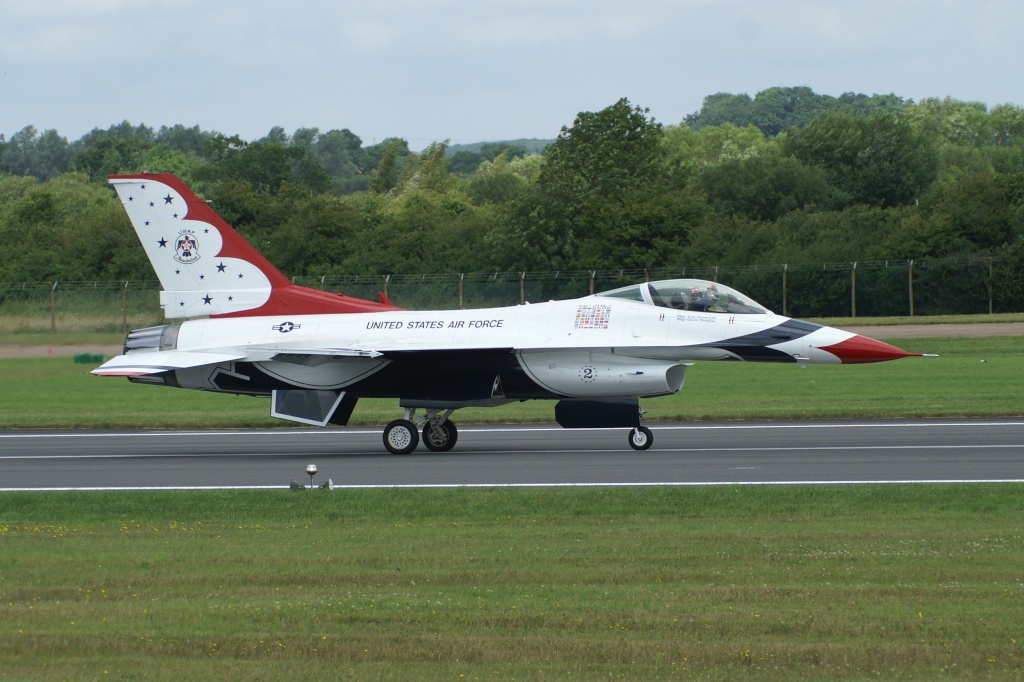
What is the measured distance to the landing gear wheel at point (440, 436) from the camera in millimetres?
19406

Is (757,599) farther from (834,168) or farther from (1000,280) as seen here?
(834,168)

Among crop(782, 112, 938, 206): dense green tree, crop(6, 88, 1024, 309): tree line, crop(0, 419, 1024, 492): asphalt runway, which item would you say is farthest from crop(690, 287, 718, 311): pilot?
crop(782, 112, 938, 206): dense green tree

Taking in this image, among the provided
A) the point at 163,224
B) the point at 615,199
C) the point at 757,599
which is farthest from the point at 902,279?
Result: the point at 757,599

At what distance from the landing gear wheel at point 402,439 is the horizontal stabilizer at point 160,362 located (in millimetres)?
2510

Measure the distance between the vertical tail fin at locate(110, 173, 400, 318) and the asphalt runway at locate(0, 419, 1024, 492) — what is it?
227 centimetres

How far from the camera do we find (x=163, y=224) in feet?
65.5

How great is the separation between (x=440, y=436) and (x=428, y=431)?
8.3 inches

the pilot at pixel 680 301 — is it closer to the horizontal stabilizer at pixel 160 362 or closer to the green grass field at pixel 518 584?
the green grass field at pixel 518 584

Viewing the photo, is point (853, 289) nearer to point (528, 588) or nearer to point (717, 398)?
point (717, 398)

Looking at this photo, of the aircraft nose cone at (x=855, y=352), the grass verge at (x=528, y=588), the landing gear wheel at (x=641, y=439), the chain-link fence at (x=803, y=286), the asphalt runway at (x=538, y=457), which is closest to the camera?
the grass verge at (x=528, y=588)

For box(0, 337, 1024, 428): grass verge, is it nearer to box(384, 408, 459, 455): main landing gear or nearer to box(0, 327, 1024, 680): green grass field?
box(384, 408, 459, 455): main landing gear

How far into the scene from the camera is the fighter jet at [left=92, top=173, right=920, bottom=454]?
18.2 meters

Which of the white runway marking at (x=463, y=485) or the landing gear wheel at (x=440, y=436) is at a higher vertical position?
the landing gear wheel at (x=440, y=436)

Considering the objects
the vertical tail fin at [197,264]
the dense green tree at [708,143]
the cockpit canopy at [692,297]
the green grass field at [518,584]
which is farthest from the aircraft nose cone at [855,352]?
the dense green tree at [708,143]
